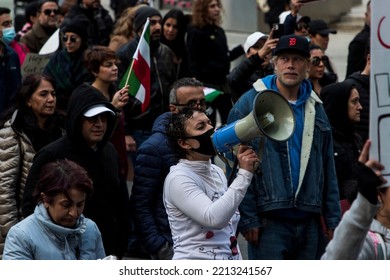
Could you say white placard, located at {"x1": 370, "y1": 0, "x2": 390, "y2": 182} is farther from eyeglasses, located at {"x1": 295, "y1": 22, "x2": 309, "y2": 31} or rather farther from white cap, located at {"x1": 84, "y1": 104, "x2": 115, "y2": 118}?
eyeglasses, located at {"x1": 295, "y1": 22, "x2": 309, "y2": 31}

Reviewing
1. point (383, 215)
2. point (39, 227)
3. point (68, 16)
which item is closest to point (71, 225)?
point (39, 227)

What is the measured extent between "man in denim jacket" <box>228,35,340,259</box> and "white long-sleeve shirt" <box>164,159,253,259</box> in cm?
57

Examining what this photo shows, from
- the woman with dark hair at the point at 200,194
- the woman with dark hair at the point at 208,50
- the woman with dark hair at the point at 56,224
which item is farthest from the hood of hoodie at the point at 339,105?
the woman with dark hair at the point at 208,50

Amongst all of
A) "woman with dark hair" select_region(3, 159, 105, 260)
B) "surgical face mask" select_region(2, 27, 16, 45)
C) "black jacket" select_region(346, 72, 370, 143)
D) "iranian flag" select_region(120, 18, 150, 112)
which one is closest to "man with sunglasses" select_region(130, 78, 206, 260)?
"woman with dark hair" select_region(3, 159, 105, 260)

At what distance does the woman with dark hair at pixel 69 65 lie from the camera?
10445 mm

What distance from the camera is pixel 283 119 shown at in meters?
6.50

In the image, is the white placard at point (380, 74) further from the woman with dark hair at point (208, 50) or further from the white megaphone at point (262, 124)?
the woman with dark hair at point (208, 50)

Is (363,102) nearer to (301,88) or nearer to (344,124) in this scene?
(344,124)

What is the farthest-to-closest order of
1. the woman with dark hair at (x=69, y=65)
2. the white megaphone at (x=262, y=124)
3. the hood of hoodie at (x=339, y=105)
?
the woman with dark hair at (x=69, y=65), the hood of hoodie at (x=339, y=105), the white megaphone at (x=262, y=124)

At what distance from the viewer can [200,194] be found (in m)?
6.31

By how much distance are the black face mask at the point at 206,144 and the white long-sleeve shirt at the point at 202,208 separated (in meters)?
0.07

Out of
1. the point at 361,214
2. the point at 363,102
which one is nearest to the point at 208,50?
the point at 363,102

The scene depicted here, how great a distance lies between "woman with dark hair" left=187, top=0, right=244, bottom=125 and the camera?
12.5m

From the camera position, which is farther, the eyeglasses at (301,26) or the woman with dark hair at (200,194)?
the eyeglasses at (301,26)
